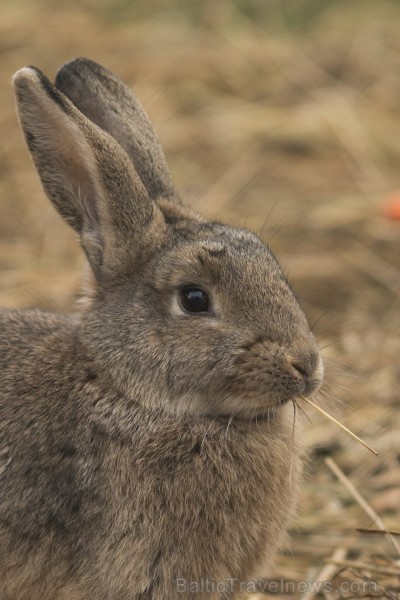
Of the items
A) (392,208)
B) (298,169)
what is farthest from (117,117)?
(298,169)

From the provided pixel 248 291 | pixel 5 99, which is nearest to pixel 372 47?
pixel 5 99

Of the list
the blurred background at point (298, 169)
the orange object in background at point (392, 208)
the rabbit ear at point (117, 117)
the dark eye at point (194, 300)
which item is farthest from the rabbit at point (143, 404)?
the orange object in background at point (392, 208)

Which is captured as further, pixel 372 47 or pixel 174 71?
pixel 372 47

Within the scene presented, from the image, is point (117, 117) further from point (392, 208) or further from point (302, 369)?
point (392, 208)

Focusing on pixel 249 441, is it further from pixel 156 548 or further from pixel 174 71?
pixel 174 71

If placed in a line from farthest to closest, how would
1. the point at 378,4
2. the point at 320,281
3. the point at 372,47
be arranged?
the point at 378,4 → the point at 372,47 → the point at 320,281
